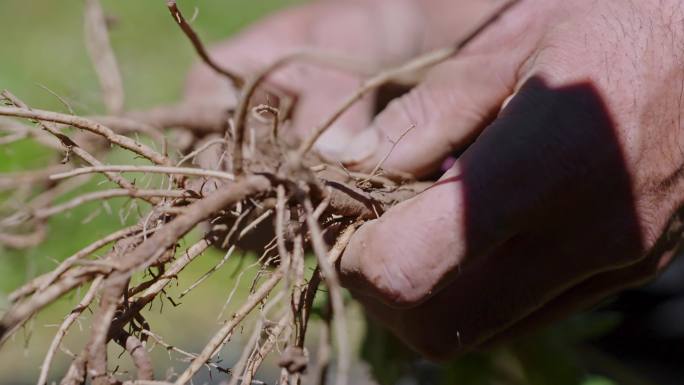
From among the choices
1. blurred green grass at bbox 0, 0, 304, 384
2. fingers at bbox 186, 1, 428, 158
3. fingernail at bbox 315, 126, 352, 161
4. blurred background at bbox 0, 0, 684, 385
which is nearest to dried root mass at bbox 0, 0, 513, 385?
blurred background at bbox 0, 0, 684, 385

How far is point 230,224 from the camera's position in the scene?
1.12m

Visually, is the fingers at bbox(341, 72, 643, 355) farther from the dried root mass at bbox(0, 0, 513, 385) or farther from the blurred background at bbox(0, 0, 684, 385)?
the blurred background at bbox(0, 0, 684, 385)

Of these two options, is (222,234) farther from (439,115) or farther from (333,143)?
(333,143)

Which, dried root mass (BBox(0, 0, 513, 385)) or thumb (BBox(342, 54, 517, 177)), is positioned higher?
dried root mass (BBox(0, 0, 513, 385))

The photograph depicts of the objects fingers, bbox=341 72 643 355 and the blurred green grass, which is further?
the blurred green grass

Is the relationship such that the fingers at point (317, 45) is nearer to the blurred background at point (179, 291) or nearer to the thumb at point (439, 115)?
the blurred background at point (179, 291)

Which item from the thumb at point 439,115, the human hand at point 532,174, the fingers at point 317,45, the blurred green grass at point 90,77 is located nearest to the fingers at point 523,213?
the human hand at point 532,174

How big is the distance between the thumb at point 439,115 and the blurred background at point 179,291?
33 cm

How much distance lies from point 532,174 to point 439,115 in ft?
1.10

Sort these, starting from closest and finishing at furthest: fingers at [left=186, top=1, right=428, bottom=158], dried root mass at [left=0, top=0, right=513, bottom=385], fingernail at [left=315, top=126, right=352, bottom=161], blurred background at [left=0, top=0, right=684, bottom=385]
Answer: dried root mass at [left=0, top=0, right=513, bottom=385] < fingernail at [left=315, top=126, right=352, bottom=161] < blurred background at [left=0, top=0, right=684, bottom=385] < fingers at [left=186, top=1, right=428, bottom=158]

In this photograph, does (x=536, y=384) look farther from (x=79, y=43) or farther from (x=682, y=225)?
(x=79, y=43)

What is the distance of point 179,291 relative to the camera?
7.23 ft

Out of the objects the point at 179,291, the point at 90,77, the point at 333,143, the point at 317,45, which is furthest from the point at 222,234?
the point at 90,77

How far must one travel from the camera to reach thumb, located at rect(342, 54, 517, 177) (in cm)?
126
